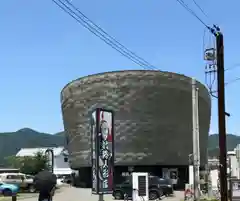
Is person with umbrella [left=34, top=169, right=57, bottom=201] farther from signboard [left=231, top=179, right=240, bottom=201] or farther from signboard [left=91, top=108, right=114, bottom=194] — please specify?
signboard [left=231, top=179, right=240, bottom=201]

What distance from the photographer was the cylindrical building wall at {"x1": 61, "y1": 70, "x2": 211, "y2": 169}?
69.6m

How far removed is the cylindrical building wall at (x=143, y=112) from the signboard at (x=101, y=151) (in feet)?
155

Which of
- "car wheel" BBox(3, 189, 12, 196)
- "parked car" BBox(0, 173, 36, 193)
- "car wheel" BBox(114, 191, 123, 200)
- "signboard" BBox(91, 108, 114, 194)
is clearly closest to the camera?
"signboard" BBox(91, 108, 114, 194)

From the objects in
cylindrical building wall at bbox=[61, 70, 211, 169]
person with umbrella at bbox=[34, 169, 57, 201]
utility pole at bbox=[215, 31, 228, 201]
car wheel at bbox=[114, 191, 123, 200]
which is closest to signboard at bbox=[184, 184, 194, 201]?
car wheel at bbox=[114, 191, 123, 200]

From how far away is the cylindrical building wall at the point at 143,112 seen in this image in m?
69.6

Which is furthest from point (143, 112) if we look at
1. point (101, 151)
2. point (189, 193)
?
point (101, 151)

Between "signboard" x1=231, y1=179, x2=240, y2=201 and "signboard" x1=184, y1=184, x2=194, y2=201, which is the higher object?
"signboard" x1=231, y1=179, x2=240, y2=201

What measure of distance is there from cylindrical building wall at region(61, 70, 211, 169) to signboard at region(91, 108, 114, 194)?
4717cm

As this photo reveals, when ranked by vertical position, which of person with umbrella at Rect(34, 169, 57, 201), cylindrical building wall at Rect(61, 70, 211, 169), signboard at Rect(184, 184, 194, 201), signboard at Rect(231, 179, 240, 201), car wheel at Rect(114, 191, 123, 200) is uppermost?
cylindrical building wall at Rect(61, 70, 211, 169)

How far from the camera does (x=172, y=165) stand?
7200 centimetres

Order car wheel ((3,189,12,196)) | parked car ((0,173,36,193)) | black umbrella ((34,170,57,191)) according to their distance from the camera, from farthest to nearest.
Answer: parked car ((0,173,36,193)) → car wheel ((3,189,12,196)) → black umbrella ((34,170,57,191))

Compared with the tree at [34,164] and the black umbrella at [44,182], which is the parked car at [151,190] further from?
the tree at [34,164]

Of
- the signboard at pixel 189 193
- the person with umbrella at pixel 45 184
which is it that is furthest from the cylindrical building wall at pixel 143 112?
the person with umbrella at pixel 45 184

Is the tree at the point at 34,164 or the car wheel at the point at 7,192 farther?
the tree at the point at 34,164
